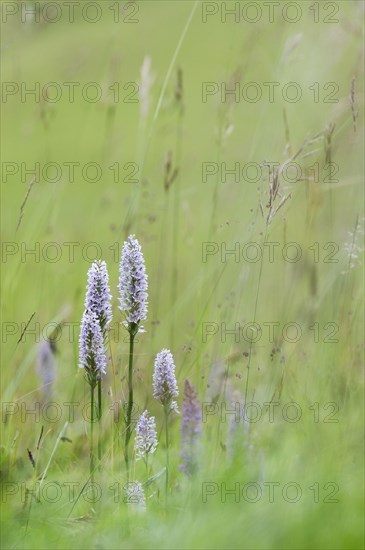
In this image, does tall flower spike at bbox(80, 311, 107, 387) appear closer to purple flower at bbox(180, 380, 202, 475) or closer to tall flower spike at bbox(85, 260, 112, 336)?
tall flower spike at bbox(85, 260, 112, 336)

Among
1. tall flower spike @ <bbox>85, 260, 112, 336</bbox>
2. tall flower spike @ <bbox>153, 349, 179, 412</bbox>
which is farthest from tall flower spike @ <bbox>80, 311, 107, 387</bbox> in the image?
tall flower spike @ <bbox>153, 349, 179, 412</bbox>

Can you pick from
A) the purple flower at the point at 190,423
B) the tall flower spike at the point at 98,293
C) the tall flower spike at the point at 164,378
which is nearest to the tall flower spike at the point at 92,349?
the tall flower spike at the point at 98,293

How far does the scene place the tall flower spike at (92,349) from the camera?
5.42 ft

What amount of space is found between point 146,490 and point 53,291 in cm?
164

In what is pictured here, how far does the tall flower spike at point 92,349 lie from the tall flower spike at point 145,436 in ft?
0.46

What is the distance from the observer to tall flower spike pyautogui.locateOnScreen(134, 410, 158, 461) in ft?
5.71

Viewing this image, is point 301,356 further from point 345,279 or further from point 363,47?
point 363,47

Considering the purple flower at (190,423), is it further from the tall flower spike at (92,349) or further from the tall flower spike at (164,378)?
the tall flower spike at (92,349)

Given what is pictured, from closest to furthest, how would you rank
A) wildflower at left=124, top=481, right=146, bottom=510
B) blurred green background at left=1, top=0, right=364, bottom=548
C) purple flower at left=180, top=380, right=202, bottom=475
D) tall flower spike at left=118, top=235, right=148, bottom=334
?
1. blurred green background at left=1, top=0, right=364, bottom=548
2. wildflower at left=124, top=481, right=146, bottom=510
3. tall flower spike at left=118, top=235, right=148, bottom=334
4. purple flower at left=180, top=380, right=202, bottom=475

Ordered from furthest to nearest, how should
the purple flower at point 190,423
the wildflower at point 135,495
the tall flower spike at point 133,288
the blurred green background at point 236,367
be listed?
1. the purple flower at point 190,423
2. the tall flower spike at point 133,288
3. the wildflower at point 135,495
4. the blurred green background at point 236,367

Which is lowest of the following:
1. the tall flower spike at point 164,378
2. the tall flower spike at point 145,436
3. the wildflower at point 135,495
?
the wildflower at point 135,495

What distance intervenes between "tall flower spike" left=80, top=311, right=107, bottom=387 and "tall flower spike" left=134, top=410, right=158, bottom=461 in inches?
5.6

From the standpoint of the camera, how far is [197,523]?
1421mm

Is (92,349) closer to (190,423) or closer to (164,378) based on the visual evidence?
(164,378)
